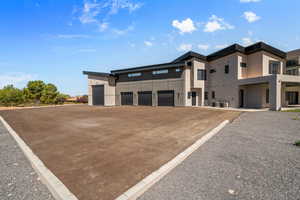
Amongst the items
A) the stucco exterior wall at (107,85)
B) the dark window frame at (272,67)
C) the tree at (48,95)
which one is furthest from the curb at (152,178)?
the tree at (48,95)

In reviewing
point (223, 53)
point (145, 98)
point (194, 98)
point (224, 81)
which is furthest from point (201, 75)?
point (145, 98)

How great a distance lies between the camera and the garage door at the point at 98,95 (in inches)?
1061

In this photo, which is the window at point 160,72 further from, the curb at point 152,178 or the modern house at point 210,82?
the curb at point 152,178

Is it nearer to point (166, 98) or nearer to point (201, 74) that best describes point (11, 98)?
point (166, 98)

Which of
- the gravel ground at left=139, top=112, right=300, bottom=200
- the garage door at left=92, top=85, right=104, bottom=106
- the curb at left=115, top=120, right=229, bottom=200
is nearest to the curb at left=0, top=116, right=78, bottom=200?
the curb at left=115, top=120, right=229, bottom=200

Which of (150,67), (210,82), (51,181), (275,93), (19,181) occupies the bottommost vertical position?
(19,181)

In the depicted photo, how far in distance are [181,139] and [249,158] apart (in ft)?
7.67

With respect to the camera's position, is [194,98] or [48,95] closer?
[194,98]

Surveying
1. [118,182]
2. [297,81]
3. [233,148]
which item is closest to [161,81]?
[297,81]

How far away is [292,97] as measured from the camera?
22469mm

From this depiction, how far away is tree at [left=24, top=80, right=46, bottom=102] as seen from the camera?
37.3 metres

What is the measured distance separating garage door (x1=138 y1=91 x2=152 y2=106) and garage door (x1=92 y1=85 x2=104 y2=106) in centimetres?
768

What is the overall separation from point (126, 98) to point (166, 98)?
322 inches

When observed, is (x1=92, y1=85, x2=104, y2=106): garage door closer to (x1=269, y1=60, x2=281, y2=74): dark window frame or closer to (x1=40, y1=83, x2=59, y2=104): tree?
(x1=40, y1=83, x2=59, y2=104): tree
